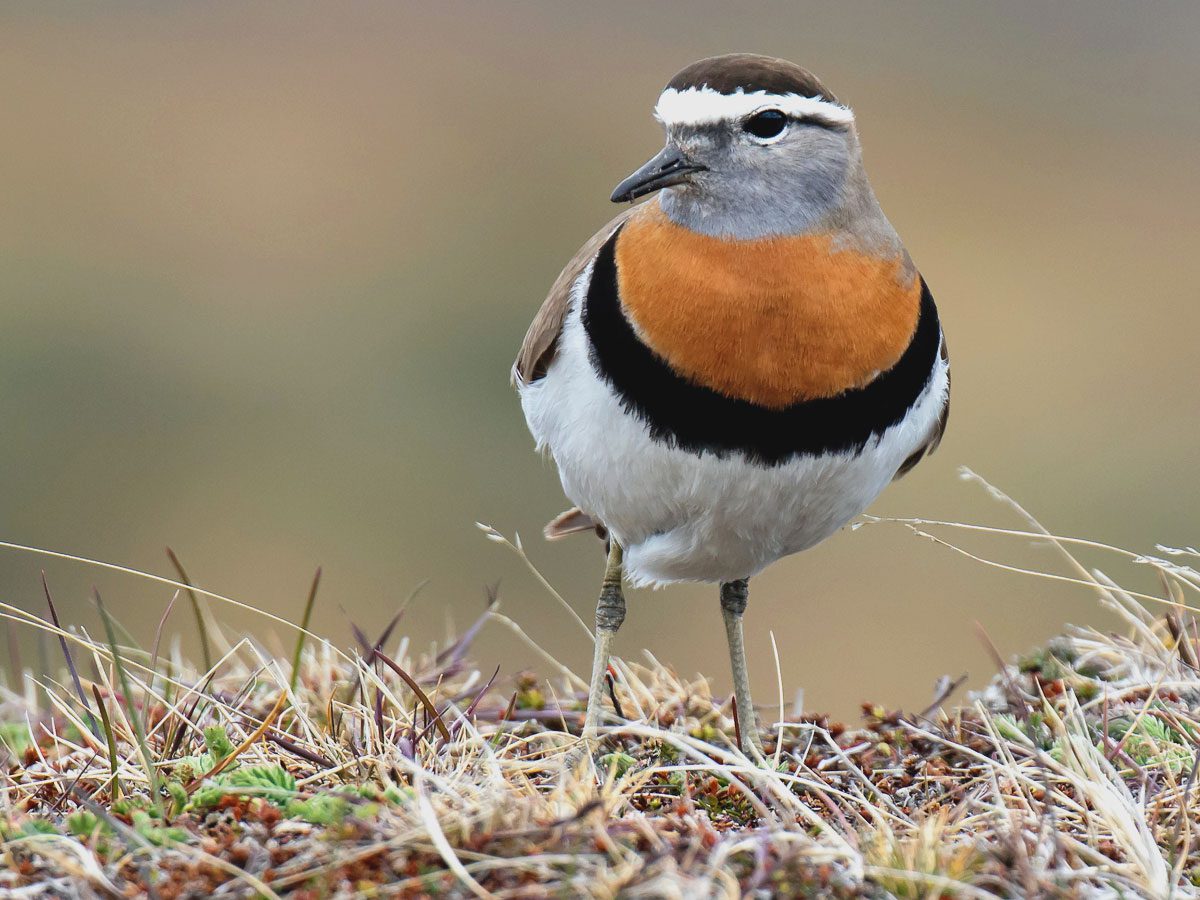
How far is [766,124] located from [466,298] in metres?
8.30

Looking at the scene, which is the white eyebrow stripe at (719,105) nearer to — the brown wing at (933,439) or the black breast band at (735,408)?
the black breast band at (735,408)

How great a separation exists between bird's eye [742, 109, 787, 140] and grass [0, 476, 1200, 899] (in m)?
1.13

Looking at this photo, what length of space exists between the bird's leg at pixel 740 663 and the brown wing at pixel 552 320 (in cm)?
99

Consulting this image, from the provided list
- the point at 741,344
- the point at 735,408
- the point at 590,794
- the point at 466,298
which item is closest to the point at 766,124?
the point at 741,344

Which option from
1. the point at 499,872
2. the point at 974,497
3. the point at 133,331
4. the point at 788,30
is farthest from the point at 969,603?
the point at 788,30

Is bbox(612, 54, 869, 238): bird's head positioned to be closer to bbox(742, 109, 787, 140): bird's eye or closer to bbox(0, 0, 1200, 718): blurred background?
bbox(742, 109, 787, 140): bird's eye

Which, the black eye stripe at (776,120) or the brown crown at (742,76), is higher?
the brown crown at (742,76)

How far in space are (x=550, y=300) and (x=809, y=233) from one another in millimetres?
897

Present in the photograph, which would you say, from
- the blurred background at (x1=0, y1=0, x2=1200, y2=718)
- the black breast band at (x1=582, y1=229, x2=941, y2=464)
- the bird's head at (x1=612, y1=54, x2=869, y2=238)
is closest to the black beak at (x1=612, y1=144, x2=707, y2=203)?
the bird's head at (x1=612, y1=54, x2=869, y2=238)

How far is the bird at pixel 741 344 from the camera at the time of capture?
4.08 m

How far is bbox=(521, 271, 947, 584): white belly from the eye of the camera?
418cm

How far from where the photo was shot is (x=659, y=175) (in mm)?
4352

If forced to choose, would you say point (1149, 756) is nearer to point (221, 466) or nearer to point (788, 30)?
point (221, 466)

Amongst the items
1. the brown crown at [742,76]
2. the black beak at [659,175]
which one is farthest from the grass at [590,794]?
the brown crown at [742,76]
